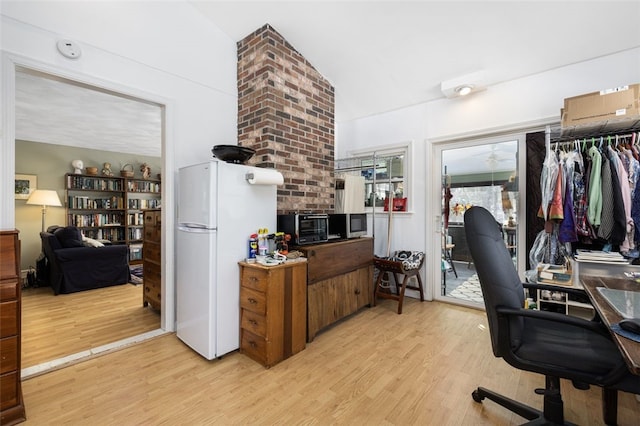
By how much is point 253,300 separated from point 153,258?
64.7 inches

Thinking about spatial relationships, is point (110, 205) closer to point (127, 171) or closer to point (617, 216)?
point (127, 171)

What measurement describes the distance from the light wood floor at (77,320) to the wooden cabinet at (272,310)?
127 cm

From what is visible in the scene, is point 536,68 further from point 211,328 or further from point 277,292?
point 211,328

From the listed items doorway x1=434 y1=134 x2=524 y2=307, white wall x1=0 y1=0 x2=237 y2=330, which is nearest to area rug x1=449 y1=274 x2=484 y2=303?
doorway x1=434 y1=134 x2=524 y2=307

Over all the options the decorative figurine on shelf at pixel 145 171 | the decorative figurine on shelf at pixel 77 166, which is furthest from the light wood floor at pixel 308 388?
the decorative figurine on shelf at pixel 145 171

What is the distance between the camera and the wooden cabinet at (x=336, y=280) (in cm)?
254

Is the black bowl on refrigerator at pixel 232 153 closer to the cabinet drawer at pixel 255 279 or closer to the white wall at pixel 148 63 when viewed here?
the white wall at pixel 148 63

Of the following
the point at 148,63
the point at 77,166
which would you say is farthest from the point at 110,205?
the point at 148,63

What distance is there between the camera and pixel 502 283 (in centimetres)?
136

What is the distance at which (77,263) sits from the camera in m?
3.90

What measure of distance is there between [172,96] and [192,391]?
2.51 meters

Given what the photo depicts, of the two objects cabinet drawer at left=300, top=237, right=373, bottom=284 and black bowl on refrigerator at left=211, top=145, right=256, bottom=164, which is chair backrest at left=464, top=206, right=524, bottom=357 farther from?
black bowl on refrigerator at left=211, top=145, right=256, bottom=164

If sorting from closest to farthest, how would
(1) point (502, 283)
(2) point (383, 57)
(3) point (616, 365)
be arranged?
(3) point (616, 365) < (1) point (502, 283) < (2) point (383, 57)

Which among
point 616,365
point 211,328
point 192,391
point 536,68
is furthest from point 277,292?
point 536,68
